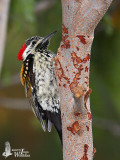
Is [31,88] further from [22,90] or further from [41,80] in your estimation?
[22,90]

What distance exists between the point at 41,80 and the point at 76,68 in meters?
1.20

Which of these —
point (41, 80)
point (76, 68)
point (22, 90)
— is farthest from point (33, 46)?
point (22, 90)

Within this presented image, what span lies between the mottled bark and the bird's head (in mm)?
1195

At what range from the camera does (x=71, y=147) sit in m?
1.79

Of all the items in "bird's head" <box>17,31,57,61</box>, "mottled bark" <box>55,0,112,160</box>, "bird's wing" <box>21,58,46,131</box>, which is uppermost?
"bird's head" <box>17,31,57,61</box>

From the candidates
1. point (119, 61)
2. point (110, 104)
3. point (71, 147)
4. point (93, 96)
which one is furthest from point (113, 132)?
point (71, 147)

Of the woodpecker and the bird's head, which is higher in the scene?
the bird's head

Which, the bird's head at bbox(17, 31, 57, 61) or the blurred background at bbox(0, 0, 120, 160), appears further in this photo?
the blurred background at bbox(0, 0, 120, 160)

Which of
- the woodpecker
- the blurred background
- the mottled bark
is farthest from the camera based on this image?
the blurred background

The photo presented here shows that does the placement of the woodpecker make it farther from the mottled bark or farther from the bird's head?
the mottled bark

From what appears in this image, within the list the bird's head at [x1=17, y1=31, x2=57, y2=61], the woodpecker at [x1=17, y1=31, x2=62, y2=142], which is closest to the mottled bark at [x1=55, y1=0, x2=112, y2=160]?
the woodpecker at [x1=17, y1=31, x2=62, y2=142]

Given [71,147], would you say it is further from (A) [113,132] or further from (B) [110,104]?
(A) [113,132]

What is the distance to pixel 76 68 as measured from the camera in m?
1.74

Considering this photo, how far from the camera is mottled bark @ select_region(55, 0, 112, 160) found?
169 centimetres
